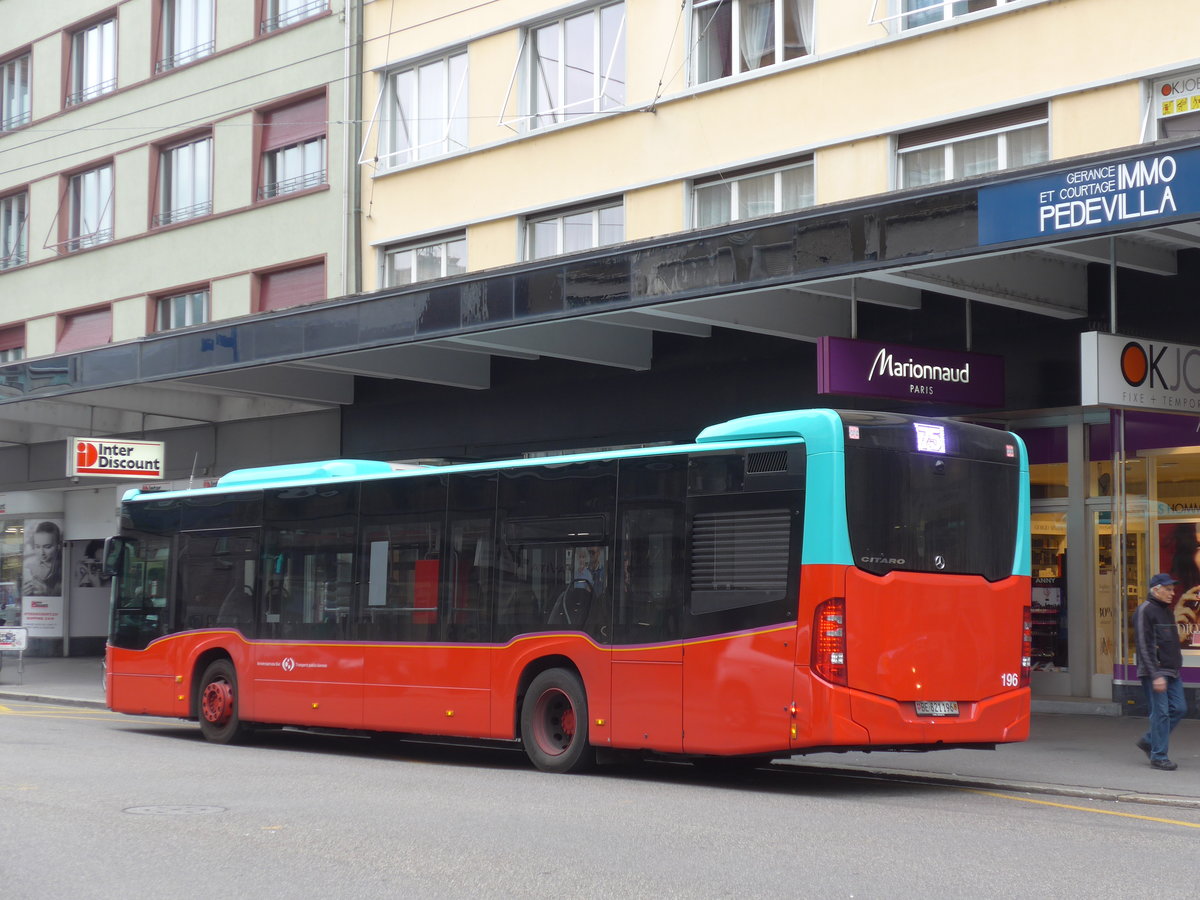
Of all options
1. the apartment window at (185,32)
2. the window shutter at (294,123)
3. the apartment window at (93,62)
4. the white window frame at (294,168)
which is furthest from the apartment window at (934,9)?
the apartment window at (93,62)

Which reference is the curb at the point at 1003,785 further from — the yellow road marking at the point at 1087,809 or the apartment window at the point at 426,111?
the apartment window at the point at 426,111

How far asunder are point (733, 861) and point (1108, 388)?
8.16 m

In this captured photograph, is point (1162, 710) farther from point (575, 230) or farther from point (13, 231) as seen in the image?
point (13, 231)

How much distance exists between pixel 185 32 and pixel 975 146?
59.6 ft

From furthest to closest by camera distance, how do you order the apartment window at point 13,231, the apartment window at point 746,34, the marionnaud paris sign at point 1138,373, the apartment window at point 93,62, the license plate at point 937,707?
the apartment window at point 13,231 → the apartment window at point 93,62 → the apartment window at point 746,34 → the marionnaud paris sign at point 1138,373 → the license plate at point 937,707

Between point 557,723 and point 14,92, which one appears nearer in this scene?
point 557,723

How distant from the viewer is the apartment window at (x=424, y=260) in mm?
24969

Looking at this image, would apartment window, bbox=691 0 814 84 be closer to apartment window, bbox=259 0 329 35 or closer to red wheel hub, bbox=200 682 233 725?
apartment window, bbox=259 0 329 35

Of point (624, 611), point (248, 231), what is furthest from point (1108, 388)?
point (248, 231)

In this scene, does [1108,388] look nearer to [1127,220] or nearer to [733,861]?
[1127,220]

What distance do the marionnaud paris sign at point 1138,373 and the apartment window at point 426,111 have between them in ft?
41.4

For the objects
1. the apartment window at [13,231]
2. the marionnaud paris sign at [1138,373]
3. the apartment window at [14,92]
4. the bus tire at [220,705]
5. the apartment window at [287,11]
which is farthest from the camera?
the apartment window at [14,92]

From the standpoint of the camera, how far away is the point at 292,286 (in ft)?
91.4

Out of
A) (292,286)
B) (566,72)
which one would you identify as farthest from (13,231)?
(566,72)
